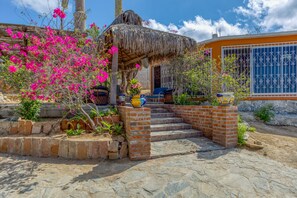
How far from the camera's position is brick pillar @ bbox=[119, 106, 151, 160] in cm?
365

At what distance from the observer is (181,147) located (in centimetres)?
423

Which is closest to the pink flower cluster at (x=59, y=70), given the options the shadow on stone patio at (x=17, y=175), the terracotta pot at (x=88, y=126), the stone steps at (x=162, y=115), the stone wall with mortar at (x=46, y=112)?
the terracotta pot at (x=88, y=126)

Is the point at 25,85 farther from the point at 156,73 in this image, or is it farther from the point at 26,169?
the point at 156,73

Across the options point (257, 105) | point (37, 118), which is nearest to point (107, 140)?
point (37, 118)

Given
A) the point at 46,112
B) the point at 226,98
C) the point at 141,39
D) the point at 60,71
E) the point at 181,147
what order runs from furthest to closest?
the point at 141,39, the point at 46,112, the point at 226,98, the point at 181,147, the point at 60,71

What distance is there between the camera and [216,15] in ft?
43.3

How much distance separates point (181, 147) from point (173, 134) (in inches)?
25.1

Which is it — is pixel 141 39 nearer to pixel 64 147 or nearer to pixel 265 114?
pixel 64 147

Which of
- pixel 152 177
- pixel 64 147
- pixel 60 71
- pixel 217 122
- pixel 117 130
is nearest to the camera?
pixel 152 177

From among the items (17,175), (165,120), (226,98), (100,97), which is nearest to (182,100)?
(165,120)

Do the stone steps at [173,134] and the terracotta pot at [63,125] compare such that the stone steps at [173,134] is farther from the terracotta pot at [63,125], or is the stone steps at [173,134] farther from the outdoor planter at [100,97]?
the outdoor planter at [100,97]

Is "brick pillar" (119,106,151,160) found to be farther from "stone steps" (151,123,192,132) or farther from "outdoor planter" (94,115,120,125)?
"stone steps" (151,123,192,132)

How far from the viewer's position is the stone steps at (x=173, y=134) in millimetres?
4654

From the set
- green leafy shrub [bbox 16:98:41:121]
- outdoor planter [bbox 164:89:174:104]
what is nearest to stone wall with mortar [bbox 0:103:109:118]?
green leafy shrub [bbox 16:98:41:121]
